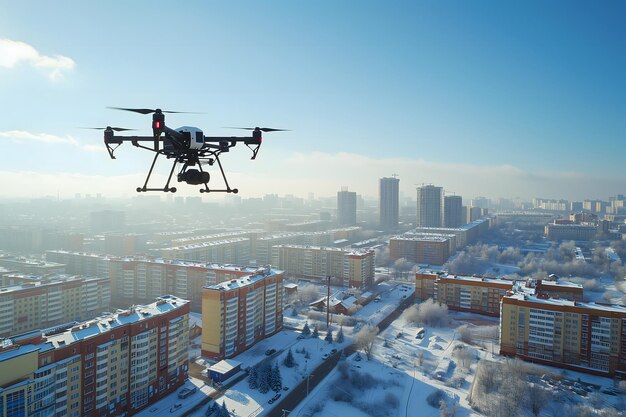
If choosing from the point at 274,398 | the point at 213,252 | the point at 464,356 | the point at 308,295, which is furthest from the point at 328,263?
the point at 274,398

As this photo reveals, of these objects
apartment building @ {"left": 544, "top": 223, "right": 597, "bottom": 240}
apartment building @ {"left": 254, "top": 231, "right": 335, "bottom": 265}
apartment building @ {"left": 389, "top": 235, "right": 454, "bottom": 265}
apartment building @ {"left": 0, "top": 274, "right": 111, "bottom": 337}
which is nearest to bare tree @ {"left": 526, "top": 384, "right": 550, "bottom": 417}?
apartment building @ {"left": 0, "top": 274, "right": 111, "bottom": 337}

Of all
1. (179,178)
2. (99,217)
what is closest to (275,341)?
(179,178)

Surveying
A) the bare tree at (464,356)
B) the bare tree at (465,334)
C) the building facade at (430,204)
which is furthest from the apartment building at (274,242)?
the bare tree at (464,356)

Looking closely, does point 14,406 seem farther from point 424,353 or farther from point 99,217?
point 99,217

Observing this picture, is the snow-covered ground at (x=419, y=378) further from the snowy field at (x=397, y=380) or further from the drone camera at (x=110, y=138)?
the drone camera at (x=110, y=138)

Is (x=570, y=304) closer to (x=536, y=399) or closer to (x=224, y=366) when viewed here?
(x=536, y=399)

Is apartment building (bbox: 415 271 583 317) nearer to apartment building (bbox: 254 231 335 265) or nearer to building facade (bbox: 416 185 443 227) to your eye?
apartment building (bbox: 254 231 335 265)
